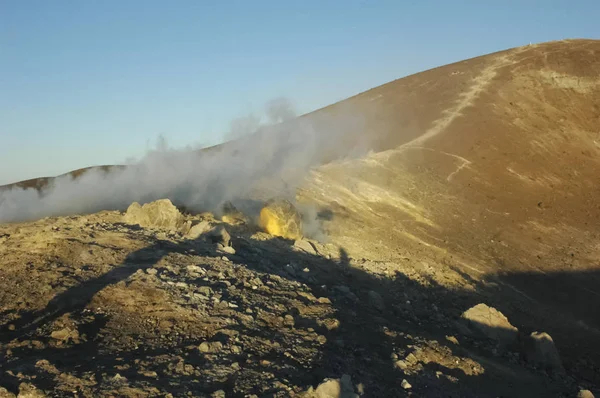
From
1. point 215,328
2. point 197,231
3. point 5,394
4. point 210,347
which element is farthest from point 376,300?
point 5,394

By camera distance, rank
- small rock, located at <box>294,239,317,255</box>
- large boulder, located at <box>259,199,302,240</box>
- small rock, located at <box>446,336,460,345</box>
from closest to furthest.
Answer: small rock, located at <box>446,336,460,345</box> → small rock, located at <box>294,239,317,255</box> → large boulder, located at <box>259,199,302,240</box>

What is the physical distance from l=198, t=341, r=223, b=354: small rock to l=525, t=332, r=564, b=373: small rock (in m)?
6.95

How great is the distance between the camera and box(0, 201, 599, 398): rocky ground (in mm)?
5441

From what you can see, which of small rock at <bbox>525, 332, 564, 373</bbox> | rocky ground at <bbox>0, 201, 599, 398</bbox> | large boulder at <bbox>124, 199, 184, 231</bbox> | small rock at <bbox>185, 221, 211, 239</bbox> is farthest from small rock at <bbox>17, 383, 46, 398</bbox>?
small rock at <bbox>525, 332, 564, 373</bbox>

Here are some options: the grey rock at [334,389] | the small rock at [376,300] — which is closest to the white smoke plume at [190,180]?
the small rock at [376,300]

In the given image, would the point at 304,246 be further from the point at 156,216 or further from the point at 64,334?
the point at 64,334

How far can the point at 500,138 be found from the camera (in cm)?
3064

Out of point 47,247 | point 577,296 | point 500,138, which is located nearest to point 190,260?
point 47,247

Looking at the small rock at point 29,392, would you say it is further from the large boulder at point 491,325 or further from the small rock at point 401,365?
the large boulder at point 491,325

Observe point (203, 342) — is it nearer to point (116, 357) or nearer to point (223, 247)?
point (116, 357)

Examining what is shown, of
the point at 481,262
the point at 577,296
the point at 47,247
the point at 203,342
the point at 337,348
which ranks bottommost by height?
the point at 577,296

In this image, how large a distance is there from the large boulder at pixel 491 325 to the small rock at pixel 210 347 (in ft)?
21.2

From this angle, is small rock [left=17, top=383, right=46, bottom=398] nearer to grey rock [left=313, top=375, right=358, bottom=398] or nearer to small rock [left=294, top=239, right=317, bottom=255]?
grey rock [left=313, top=375, right=358, bottom=398]

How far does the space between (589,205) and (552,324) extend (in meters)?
12.5
